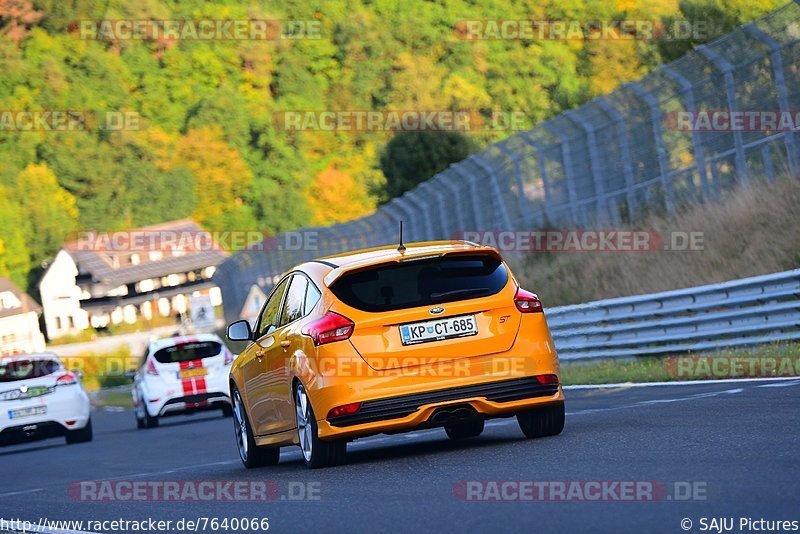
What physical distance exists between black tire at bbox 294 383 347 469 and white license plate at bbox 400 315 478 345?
2.69 ft

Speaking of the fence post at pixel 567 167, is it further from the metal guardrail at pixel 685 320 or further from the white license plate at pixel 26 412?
the white license plate at pixel 26 412

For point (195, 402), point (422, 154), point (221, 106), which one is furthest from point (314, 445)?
point (221, 106)

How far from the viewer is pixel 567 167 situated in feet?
89.9

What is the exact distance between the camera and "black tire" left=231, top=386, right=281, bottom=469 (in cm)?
1259

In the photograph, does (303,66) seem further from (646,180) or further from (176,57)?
(646,180)

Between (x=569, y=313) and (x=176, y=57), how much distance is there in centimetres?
13405

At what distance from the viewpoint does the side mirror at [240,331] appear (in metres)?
12.3

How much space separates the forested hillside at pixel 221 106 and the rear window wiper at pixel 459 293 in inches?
4834

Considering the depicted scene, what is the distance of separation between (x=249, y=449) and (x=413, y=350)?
266 cm

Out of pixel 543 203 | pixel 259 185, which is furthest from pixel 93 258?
pixel 543 203

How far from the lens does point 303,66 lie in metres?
152

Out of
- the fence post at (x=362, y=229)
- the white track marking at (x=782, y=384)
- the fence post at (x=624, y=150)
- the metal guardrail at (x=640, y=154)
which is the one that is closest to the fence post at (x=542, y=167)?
the metal guardrail at (x=640, y=154)

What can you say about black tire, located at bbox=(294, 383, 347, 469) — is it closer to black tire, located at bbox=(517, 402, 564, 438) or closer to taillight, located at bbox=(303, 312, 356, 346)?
taillight, located at bbox=(303, 312, 356, 346)

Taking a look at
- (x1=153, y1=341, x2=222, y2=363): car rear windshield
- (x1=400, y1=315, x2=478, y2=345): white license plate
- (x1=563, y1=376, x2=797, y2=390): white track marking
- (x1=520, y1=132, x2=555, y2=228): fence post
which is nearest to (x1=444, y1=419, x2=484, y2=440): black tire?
(x1=400, y1=315, x2=478, y2=345): white license plate
